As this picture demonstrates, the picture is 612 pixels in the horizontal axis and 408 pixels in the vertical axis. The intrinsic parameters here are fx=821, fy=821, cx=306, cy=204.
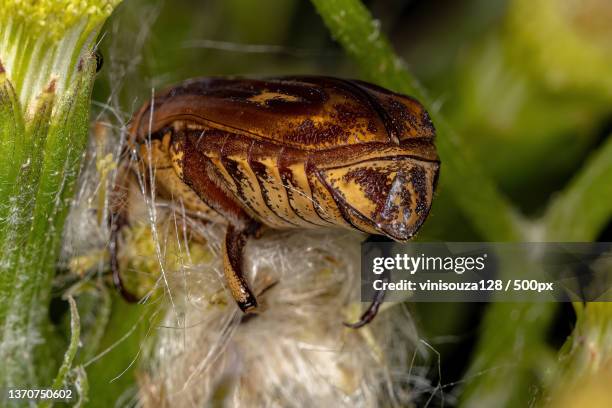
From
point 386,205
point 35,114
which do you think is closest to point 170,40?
point 35,114

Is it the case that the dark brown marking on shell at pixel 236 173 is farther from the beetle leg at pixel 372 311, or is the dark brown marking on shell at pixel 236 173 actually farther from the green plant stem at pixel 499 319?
the green plant stem at pixel 499 319

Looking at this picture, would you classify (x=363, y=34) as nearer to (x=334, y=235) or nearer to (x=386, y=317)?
(x=334, y=235)

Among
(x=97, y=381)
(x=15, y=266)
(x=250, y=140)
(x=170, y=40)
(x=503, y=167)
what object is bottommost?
(x=97, y=381)

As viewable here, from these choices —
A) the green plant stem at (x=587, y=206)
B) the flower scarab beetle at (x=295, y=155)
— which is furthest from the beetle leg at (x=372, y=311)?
the green plant stem at (x=587, y=206)

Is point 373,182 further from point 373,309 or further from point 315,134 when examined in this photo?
point 373,309

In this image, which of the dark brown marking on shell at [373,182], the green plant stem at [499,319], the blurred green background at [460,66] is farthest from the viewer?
the blurred green background at [460,66]

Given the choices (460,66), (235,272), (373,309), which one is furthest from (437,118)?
(460,66)
